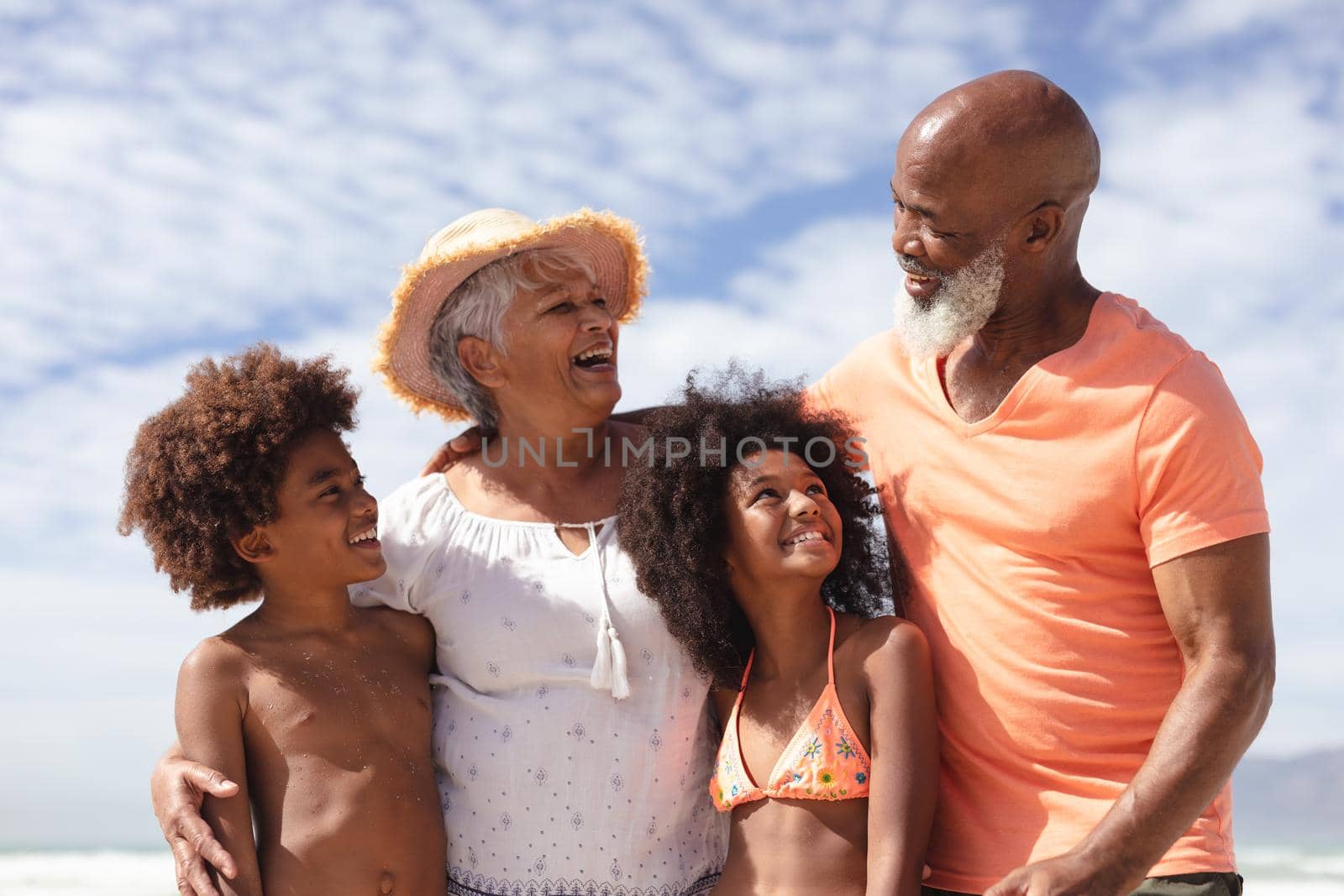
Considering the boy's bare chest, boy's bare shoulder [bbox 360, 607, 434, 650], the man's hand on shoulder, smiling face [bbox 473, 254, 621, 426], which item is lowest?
the man's hand on shoulder

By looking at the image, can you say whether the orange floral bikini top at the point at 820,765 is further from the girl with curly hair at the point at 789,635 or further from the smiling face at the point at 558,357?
the smiling face at the point at 558,357

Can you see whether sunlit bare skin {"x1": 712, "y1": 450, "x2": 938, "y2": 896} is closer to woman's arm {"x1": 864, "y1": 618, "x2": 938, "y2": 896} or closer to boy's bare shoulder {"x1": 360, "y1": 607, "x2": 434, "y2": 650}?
woman's arm {"x1": 864, "y1": 618, "x2": 938, "y2": 896}

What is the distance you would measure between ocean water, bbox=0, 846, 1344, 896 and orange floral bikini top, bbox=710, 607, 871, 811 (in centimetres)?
1364

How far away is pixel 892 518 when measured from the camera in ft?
11.8

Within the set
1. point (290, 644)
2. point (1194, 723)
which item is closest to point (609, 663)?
point (290, 644)

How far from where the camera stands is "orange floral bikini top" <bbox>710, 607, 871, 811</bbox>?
334 cm

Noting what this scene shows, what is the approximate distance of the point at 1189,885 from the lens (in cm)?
290

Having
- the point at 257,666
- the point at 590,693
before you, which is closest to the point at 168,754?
the point at 257,666

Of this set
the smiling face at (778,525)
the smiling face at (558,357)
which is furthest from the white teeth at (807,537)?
the smiling face at (558,357)

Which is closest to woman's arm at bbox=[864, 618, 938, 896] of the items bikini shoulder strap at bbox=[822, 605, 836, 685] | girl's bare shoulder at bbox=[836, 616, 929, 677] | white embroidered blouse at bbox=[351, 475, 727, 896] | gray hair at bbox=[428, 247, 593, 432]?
girl's bare shoulder at bbox=[836, 616, 929, 677]

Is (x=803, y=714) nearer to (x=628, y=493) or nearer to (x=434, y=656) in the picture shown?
(x=628, y=493)

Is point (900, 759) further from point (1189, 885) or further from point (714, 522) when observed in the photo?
point (714, 522)

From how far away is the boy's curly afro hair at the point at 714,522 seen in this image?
3.76 m

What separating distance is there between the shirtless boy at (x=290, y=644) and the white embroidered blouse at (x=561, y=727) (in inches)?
4.6
